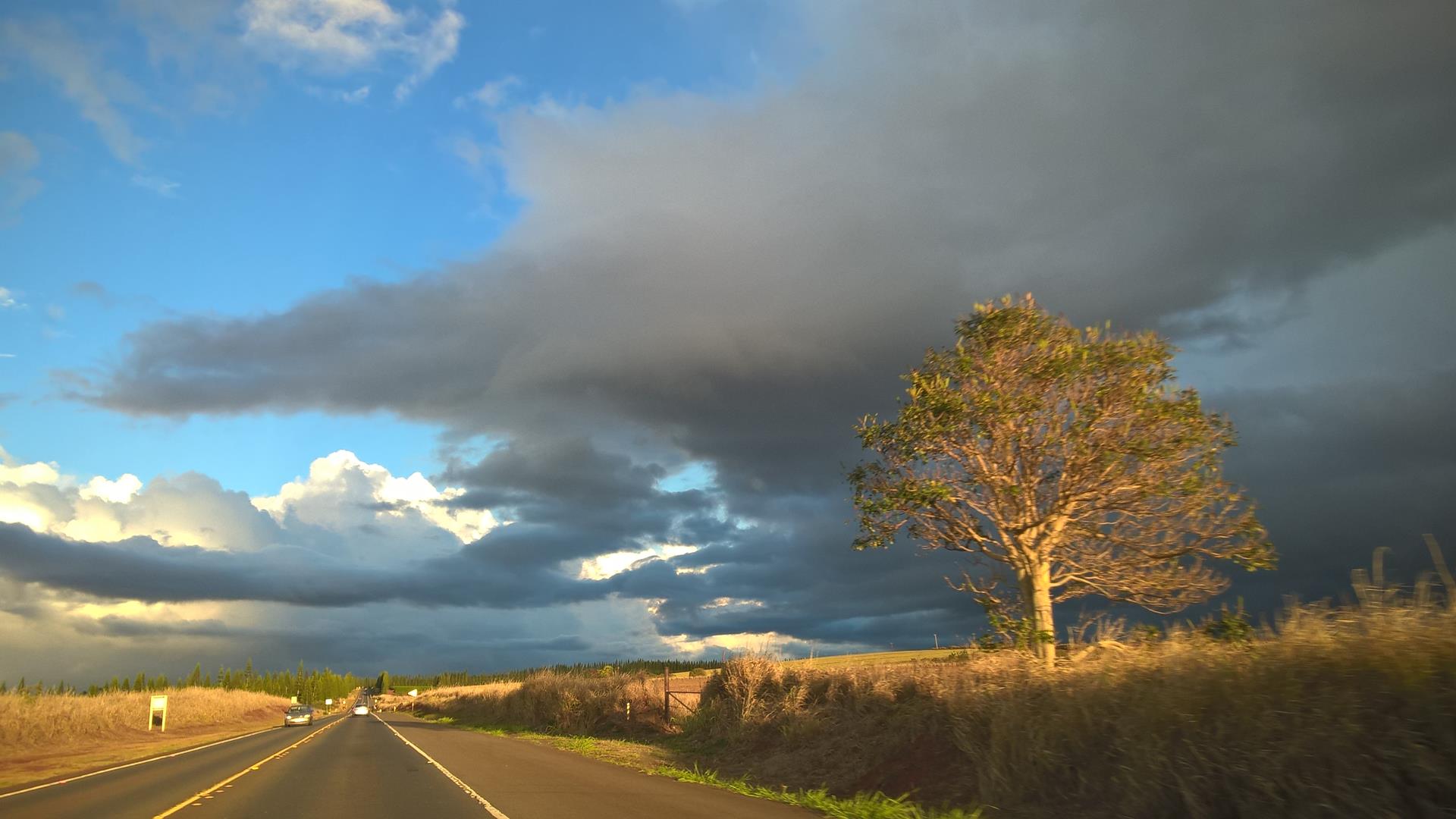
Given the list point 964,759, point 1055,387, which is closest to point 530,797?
point 964,759

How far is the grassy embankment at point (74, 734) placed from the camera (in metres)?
31.9

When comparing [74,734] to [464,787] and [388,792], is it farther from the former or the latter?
[464,787]

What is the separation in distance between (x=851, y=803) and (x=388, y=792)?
9.77 m

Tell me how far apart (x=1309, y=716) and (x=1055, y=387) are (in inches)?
516

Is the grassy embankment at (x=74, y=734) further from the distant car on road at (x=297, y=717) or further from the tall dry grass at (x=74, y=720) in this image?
the distant car on road at (x=297, y=717)

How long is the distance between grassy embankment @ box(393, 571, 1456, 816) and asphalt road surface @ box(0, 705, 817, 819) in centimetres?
318

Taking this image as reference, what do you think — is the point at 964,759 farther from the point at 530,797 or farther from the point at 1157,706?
the point at 530,797

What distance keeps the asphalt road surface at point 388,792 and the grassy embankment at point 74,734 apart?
180 inches

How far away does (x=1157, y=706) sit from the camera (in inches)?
440

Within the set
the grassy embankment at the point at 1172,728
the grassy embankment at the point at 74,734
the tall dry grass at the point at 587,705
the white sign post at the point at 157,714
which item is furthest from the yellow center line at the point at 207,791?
the white sign post at the point at 157,714

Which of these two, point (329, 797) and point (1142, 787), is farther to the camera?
point (329, 797)

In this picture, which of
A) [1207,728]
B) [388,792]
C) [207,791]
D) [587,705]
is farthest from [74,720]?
[1207,728]

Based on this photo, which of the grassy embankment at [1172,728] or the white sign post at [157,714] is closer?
the grassy embankment at [1172,728]

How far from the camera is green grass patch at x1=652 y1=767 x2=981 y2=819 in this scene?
1421 cm
